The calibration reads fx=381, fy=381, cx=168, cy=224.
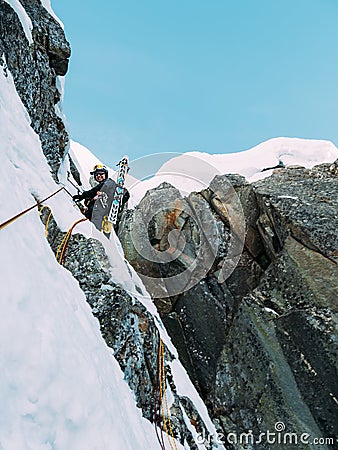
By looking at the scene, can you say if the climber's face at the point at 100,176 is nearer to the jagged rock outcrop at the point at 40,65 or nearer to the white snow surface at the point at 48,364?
the jagged rock outcrop at the point at 40,65

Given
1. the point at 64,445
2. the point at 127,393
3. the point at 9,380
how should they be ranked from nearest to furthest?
the point at 9,380 < the point at 64,445 < the point at 127,393

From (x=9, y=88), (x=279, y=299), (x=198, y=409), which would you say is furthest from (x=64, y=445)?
(x=279, y=299)

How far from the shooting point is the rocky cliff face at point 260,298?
12.3 m

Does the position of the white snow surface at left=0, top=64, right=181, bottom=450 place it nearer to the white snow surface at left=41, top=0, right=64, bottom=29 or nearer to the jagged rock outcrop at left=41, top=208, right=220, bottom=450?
the jagged rock outcrop at left=41, top=208, right=220, bottom=450

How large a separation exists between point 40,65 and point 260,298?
11686mm

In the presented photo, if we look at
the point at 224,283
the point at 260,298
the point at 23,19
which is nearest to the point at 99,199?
the point at 23,19

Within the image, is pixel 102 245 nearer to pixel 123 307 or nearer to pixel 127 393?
pixel 123 307

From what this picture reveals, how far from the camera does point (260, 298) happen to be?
46.3 feet

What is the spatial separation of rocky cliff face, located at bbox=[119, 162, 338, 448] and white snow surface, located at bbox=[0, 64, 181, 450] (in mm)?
6440

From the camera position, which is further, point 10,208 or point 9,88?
point 9,88

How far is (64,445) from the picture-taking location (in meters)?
3.57

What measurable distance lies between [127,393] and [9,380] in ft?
13.9

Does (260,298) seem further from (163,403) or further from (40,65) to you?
(40,65)

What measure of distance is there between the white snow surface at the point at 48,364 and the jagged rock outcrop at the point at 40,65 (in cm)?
561
